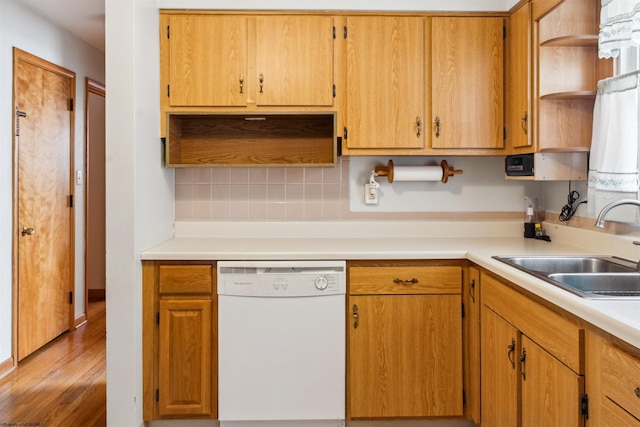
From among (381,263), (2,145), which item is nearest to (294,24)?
(381,263)

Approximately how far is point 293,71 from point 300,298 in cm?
117

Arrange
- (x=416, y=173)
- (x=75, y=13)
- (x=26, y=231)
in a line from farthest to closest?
1. (x=75, y=13)
2. (x=26, y=231)
3. (x=416, y=173)

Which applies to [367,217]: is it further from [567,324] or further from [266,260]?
[567,324]

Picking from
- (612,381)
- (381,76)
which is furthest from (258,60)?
(612,381)

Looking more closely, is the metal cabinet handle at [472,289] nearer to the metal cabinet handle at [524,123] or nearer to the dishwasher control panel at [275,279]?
the dishwasher control panel at [275,279]

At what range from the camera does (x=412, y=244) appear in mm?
2615

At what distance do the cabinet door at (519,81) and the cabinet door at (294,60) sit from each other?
3.04 ft

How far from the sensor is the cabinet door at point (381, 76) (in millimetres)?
2678

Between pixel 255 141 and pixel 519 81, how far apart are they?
1.43m

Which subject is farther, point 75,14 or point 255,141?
point 75,14

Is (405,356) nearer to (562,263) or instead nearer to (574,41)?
(562,263)

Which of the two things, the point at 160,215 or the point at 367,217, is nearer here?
the point at 160,215

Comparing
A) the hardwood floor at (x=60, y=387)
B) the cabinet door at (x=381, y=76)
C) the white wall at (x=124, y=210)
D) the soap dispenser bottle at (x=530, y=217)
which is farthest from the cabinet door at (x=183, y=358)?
the soap dispenser bottle at (x=530, y=217)

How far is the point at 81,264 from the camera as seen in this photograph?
14.0 feet
